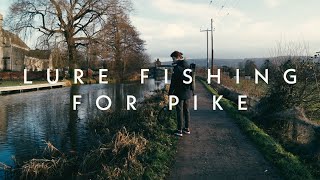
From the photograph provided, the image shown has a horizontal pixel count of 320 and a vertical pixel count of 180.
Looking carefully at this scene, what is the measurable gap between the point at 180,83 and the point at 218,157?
9.41 feet

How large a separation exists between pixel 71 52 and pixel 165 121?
38257mm

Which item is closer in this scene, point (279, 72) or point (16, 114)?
point (279, 72)

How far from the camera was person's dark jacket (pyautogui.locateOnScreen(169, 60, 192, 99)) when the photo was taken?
435 inches

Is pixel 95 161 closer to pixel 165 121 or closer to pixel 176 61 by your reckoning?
pixel 176 61

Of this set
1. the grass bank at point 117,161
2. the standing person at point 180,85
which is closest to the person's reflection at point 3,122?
the grass bank at point 117,161

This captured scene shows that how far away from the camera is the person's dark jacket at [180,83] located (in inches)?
435

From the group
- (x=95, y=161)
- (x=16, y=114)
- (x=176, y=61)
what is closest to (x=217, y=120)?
(x=176, y=61)

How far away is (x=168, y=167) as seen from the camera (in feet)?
26.9

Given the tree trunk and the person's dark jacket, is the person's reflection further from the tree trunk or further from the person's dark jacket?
the tree trunk

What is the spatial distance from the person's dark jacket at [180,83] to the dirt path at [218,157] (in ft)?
3.92

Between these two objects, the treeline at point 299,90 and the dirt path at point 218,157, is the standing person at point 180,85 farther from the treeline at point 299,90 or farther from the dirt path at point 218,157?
the treeline at point 299,90

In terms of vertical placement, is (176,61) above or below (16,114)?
Result: above

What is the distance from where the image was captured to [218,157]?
352 inches

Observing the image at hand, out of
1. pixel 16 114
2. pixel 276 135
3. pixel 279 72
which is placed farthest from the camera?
pixel 16 114
